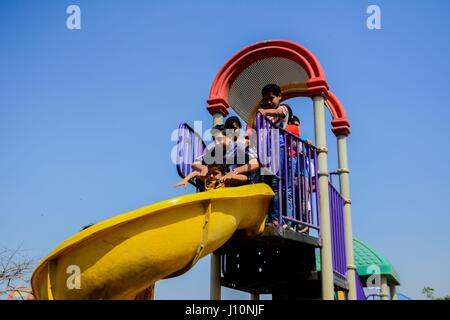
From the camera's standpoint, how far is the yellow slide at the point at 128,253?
3.94 m

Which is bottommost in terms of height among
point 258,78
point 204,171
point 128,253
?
point 128,253

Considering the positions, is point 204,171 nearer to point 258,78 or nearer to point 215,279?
point 215,279

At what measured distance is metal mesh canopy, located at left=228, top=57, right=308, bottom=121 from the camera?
22.8ft

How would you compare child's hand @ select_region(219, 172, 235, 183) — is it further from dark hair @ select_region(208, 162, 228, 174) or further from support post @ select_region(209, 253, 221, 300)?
support post @ select_region(209, 253, 221, 300)

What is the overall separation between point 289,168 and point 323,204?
64 centimetres

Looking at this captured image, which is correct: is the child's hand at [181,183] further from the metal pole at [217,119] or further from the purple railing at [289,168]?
the metal pole at [217,119]

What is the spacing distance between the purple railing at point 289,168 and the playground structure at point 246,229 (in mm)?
11

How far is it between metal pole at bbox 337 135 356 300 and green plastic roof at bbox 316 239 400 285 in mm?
3165

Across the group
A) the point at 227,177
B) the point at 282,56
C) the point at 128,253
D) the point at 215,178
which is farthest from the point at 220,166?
the point at 282,56

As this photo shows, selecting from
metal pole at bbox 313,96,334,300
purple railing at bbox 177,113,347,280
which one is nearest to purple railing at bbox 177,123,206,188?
purple railing at bbox 177,113,347,280

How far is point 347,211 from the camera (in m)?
7.20

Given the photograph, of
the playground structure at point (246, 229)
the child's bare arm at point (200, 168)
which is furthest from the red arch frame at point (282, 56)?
the child's bare arm at point (200, 168)
